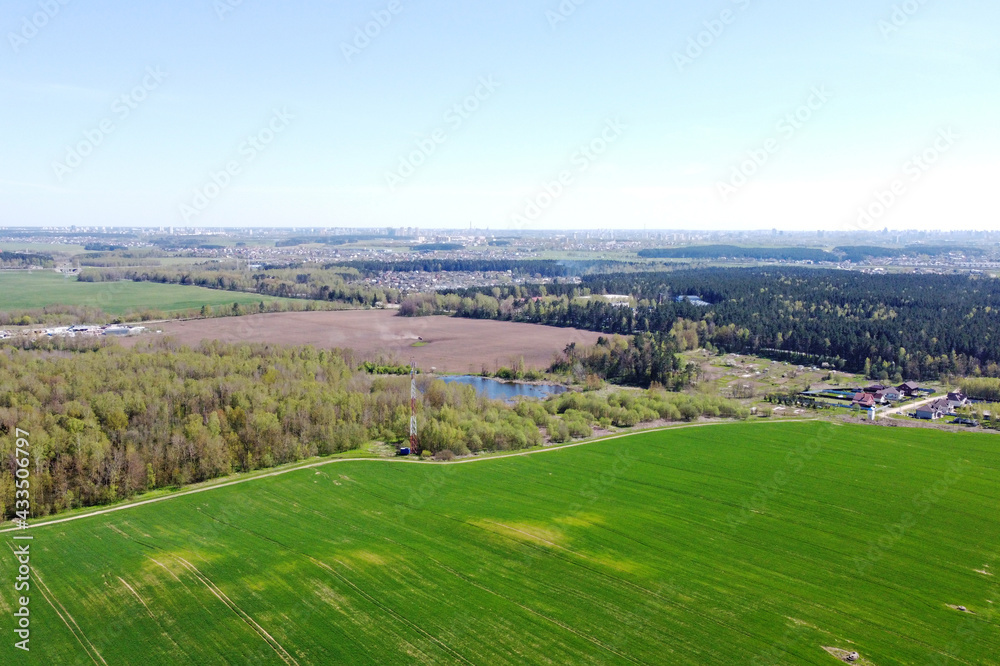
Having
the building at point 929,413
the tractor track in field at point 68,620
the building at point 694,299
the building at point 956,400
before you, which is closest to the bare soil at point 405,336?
the building at point 694,299

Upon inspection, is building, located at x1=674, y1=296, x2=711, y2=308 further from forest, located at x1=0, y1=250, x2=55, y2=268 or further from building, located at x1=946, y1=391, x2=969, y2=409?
forest, located at x1=0, y1=250, x2=55, y2=268

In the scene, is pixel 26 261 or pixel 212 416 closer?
pixel 212 416

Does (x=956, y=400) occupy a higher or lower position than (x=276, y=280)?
lower

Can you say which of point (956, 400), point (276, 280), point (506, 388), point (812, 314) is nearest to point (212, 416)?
point (506, 388)

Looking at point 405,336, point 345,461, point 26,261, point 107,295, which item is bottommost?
point 345,461

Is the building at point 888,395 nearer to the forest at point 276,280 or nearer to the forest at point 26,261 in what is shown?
the forest at point 276,280

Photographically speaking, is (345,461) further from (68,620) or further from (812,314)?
(812,314)
